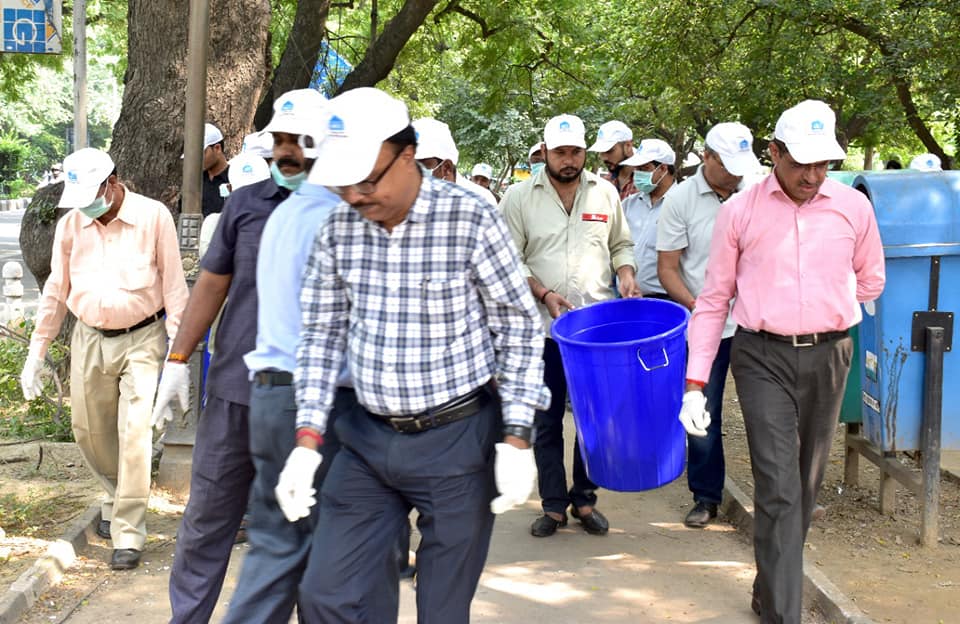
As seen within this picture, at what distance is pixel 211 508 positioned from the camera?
4.30 meters

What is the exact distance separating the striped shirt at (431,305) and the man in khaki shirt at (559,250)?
2.69 metres

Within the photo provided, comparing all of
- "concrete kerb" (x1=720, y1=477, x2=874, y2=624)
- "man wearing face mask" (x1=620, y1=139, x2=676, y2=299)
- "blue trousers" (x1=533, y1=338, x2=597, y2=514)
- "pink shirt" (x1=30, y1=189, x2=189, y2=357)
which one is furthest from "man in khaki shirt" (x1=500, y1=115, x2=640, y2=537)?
"pink shirt" (x1=30, y1=189, x2=189, y2=357)

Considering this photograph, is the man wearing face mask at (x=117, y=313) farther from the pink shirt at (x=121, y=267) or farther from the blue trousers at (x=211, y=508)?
the blue trousers at (x=211, y=508)

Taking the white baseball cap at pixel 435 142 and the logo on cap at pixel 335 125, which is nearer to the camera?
the logo on cap at pixel 335 125

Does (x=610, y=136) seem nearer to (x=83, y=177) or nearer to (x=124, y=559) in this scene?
(x=83, y=177)

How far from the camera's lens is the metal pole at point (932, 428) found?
5758 millimetres

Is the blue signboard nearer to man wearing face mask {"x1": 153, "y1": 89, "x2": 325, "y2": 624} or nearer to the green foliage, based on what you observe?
the green foliage

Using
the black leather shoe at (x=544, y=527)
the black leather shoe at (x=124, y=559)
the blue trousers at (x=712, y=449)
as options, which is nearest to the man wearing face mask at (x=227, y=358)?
the black leather shoe at (x=124, y=559)

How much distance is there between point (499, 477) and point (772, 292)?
1.74m

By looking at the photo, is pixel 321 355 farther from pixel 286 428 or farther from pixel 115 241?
pixel 115 241

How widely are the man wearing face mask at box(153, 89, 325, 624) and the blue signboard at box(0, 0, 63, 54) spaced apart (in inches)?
362

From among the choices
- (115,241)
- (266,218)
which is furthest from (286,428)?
(115,241)

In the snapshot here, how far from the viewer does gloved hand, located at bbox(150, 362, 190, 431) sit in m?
4.71

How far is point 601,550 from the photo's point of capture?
6062mm
